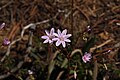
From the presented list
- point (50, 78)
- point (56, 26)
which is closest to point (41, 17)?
point (56, 26)

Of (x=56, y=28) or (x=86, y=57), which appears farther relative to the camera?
(x=56, y=28)

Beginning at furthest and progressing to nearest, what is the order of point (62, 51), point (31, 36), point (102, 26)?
point (102, 26)
point (31, 36)
point (62, 51)

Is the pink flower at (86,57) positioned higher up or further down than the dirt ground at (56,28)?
higher up

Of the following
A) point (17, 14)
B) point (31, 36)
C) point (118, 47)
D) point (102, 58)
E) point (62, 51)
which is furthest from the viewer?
point (17, 14)

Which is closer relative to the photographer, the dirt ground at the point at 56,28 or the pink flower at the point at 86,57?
the pink flower at the point at 86,57

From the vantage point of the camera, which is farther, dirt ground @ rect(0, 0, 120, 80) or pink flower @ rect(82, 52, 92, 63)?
dirt ground @ rect(0, 0, 120, 80)

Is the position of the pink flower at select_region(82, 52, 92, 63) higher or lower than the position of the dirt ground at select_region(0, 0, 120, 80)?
higher

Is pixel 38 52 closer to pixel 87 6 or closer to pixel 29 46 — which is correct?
pixel 29 46

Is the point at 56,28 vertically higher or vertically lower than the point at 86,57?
lower
